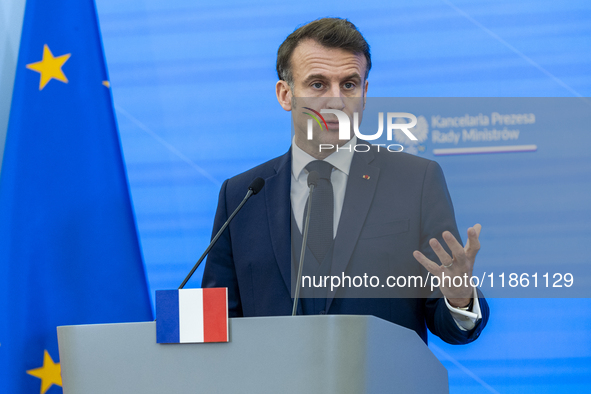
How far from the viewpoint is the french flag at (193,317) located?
1039mm

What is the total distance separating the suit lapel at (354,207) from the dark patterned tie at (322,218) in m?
0.04

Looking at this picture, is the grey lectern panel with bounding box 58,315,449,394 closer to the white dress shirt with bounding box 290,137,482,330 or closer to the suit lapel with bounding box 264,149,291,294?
the suit lapel with bounding box 264,149,291,294

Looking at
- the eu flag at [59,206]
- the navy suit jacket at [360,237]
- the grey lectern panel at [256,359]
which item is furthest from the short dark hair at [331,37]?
the grey lectern panel at [256,359]

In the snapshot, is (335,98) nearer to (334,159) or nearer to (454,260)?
(334,159)

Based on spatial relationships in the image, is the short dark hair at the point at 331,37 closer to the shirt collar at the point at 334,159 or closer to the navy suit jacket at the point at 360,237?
the shirt collar at the point at 334,159

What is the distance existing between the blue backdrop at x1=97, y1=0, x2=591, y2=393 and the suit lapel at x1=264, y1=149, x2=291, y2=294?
1.76ft

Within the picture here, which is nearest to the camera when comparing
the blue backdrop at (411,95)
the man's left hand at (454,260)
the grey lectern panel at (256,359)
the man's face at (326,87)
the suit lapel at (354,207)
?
the grey lectern panel at (256,359)

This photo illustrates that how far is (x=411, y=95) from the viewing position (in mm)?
2486

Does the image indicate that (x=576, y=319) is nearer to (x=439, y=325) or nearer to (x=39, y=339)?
(x=439, y=325)

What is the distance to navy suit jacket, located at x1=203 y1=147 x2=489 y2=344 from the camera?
1766mm

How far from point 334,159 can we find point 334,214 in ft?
0.77

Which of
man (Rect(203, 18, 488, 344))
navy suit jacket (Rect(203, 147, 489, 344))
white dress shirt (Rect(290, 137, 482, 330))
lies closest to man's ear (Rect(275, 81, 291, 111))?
man (Rect(203, 18, 488, 344))

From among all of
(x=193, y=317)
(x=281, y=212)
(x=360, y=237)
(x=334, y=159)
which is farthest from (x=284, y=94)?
(x=193, y=317)

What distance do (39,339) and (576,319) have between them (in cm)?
210
